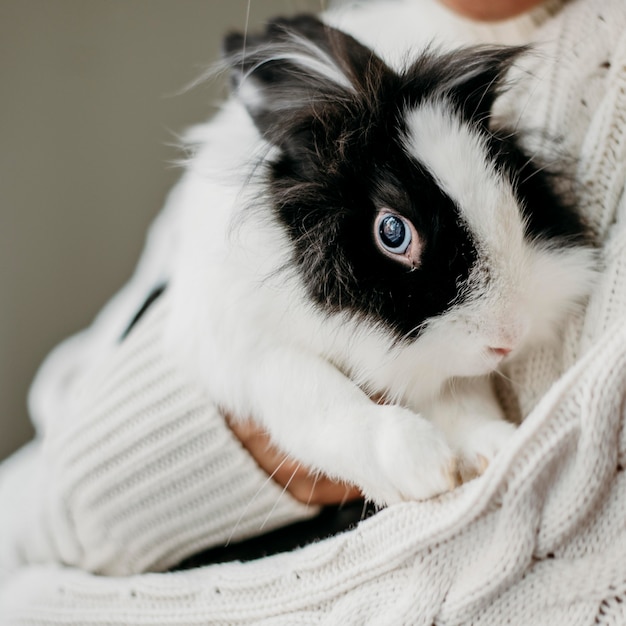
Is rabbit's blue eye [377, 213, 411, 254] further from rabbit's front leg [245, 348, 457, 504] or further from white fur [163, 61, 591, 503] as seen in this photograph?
rabbit's front leg [245, 348, 457, 504]

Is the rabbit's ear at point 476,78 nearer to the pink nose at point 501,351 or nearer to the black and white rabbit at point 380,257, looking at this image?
the black and white rabbit at point 380,257

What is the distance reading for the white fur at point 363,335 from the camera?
2.18ft

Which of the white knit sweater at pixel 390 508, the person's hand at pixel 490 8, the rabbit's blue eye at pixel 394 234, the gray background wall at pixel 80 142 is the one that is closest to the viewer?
the white knit sweater at pixel 390 508

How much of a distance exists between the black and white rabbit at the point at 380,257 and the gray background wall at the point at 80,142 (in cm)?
84

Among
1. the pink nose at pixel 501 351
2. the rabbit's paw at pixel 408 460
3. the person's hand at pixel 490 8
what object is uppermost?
the person's hand at pixel 490 8

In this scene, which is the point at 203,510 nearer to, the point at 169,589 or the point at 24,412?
the point at 169,589

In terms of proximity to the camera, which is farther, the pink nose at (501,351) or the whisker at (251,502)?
the whisker at (251,502)

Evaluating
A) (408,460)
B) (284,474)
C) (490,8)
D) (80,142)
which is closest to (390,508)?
(408,460)

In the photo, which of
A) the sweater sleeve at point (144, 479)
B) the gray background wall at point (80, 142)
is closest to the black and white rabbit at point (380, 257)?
the sweater sleeve at point (144, 479)

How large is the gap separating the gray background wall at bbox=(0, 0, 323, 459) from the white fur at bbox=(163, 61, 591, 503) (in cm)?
78

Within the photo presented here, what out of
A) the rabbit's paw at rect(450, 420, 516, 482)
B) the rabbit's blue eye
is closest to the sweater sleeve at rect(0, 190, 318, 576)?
the rabbit's paw at rect(450, 420, 516, 482)

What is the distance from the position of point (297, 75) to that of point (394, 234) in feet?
0.73

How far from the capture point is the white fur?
0.66m

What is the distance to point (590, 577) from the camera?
0.55 meters
